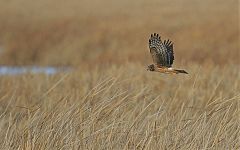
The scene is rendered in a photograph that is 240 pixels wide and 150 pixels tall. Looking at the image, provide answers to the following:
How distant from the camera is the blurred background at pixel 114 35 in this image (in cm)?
1384

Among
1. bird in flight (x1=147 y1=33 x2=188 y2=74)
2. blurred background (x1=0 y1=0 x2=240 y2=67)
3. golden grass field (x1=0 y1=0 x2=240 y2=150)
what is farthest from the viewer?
blurred background (x1=0 y1=0 x2=240 y2=67)

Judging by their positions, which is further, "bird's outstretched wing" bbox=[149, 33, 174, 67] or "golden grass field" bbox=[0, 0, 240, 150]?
"golden grass field" bbox=[0, 0, 240, 150]

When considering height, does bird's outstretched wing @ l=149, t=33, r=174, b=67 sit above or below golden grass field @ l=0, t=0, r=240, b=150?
above

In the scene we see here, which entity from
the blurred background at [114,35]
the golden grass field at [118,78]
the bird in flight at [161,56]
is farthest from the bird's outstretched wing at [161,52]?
the blurred background at [114,35]

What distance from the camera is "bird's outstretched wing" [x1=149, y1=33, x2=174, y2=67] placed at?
293 cm

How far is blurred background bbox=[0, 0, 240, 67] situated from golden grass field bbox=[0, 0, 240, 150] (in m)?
0.03

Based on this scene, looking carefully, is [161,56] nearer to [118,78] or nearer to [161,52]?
[161,52]

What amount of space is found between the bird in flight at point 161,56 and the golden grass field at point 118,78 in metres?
0.79

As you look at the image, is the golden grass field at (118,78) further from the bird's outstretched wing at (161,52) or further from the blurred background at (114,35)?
the bird's outstretched wing at (161,52)

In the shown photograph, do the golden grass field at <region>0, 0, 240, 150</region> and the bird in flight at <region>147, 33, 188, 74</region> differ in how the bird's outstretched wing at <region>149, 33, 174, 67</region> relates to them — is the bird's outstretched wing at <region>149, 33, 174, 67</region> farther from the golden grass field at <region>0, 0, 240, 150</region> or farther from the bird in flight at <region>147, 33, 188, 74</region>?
the golden grass field at <region>0, 0, 240, 150</region>

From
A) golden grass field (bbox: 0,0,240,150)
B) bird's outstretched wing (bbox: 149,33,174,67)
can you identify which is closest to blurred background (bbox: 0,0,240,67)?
golden grass field (bbox: 0,0,240,150)

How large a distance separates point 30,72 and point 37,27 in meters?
9.04

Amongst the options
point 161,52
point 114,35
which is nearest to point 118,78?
point 161,52

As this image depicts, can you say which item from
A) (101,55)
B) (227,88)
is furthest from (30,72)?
(101,55)
